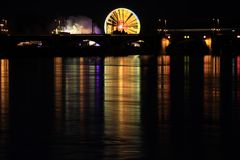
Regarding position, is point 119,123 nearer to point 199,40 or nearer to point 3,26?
point 199,40

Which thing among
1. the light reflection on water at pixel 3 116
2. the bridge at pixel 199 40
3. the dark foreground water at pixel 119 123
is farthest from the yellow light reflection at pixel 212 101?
the bridge at pixel 199 40

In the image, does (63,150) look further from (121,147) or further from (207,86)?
(207,86)

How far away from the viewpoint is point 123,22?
134 metres

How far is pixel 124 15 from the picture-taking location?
134625mm

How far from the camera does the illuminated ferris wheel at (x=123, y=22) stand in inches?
5271

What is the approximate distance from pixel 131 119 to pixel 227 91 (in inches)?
344

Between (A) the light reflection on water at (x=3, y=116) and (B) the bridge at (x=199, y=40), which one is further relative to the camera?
(B) the bridge at (x=199, y=40)

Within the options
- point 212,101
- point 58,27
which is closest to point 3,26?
point 58,27

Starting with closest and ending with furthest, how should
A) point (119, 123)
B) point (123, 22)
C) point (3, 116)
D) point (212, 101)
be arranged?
1. point (119, 123)
2. point (3, 116)
3. point (212, 101)
4. point (123, 22)

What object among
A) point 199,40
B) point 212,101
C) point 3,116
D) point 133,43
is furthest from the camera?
point 199,40

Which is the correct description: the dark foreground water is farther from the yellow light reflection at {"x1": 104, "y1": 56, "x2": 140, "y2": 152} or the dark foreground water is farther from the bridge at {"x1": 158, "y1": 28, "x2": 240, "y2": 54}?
the bridge at {"x1": 158, "y1": 28, "x2": 240, "y2": 54}

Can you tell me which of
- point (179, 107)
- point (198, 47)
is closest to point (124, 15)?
point (198, 47)

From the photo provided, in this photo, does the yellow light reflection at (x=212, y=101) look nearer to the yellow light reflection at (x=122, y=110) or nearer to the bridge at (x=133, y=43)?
the yellow light reflection at (x=122, y=110)

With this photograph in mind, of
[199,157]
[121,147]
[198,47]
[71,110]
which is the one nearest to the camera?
[199,157]
